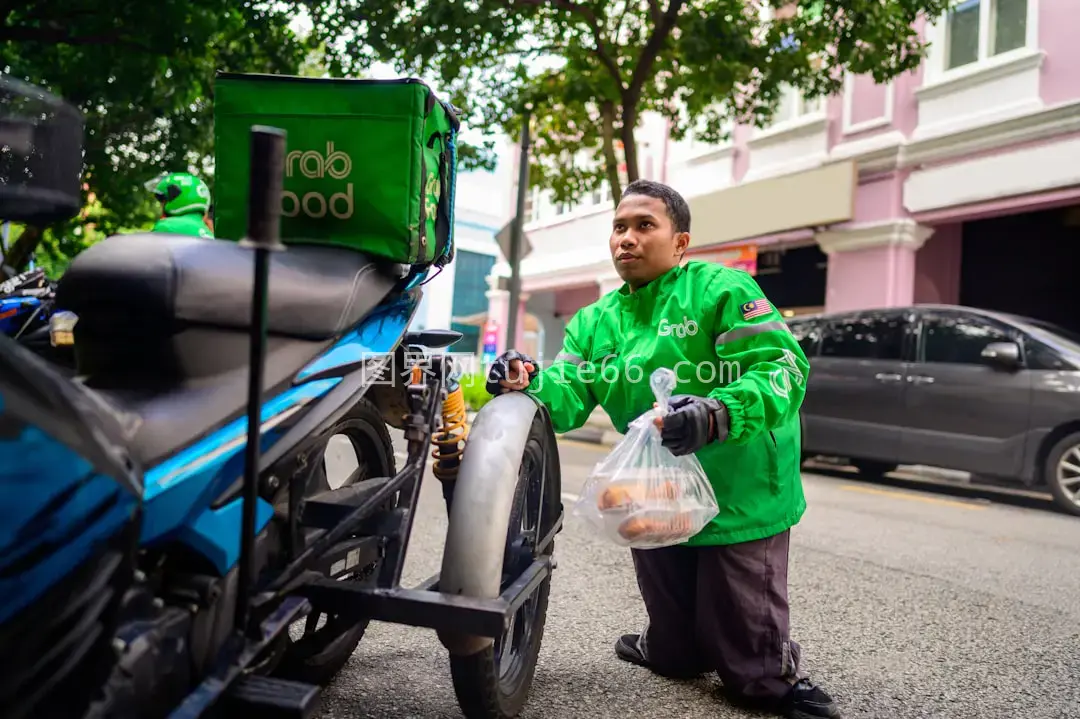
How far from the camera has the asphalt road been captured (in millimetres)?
2615

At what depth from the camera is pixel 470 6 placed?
950cm

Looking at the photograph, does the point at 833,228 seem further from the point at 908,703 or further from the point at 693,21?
the point at 908,703

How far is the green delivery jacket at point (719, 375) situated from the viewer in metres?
2.38

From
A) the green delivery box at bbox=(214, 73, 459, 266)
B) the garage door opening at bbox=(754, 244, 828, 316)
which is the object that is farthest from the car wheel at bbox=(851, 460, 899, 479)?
the green delivery box at bbox=(214, 73, 459, 266)

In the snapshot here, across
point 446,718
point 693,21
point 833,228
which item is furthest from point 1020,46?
point 446,718

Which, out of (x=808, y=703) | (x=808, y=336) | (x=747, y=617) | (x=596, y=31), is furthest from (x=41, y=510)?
(x=596, y=31)

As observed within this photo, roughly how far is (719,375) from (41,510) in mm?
1824

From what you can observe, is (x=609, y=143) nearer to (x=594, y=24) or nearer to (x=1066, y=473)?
(x=594, y=24)

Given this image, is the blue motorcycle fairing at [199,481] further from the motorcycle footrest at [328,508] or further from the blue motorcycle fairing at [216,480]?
the motorcycle footrest at [328,508]

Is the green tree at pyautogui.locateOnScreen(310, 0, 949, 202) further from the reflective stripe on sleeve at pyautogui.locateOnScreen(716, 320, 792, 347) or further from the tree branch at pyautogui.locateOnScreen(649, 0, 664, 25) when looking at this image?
the reflective stripe on sleeve at pyautogui.locateOnScreen(716, 320, 792, 347)

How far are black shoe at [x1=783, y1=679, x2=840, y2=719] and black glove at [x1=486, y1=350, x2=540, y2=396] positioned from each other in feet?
3.79

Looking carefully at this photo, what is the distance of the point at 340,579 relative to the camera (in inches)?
81.8

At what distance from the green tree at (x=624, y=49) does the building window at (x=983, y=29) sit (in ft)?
3.75

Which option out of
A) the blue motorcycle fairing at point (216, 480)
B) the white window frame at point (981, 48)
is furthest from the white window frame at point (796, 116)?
the blue motorcycle fairing at point (216, 480)
